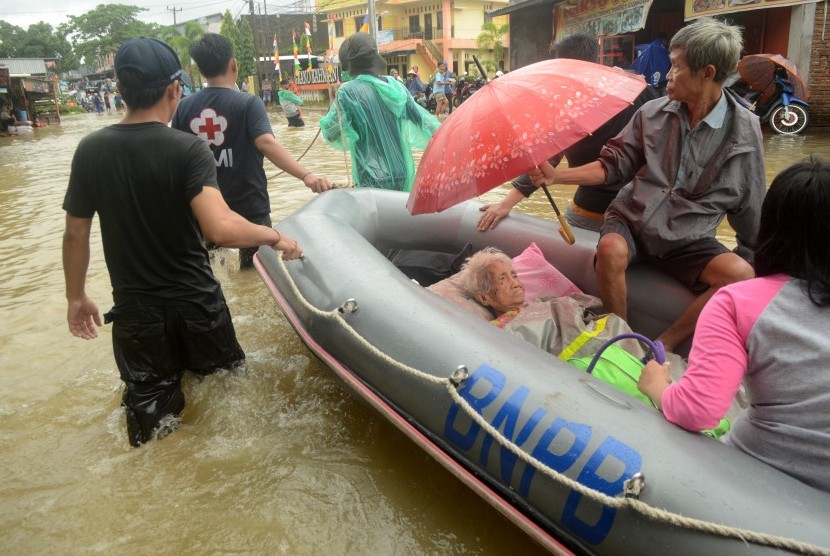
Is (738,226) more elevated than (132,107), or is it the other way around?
(132,107)

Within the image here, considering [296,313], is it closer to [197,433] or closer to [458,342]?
[197,433]

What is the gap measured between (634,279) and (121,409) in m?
2.34

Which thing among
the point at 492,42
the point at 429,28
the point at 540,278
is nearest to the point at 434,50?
the point at 429,28

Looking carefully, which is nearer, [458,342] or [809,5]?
[458,342]

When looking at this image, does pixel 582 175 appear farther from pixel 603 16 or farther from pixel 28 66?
pixel 28 66

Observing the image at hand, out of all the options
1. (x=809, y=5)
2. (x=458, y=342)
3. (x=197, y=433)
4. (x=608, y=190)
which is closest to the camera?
(x=458, y=342)

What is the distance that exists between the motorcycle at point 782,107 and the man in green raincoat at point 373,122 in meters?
6.93

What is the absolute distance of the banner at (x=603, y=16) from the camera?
1058 centimetres

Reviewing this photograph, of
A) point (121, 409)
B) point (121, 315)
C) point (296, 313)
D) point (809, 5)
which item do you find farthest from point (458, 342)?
point (809, 5)

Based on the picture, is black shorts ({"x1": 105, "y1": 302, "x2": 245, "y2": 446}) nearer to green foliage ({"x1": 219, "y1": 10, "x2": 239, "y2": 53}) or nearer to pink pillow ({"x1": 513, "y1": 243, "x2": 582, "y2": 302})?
pink pillow ({"x1": 513, "y1": 243, "x2": 582, "y2": 302})

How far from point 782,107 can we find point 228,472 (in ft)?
30.3

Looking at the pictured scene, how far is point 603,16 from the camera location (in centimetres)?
1182

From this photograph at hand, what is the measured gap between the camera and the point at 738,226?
2.23 m

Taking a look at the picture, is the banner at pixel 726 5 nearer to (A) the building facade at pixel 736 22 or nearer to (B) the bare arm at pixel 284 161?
(A) the building facade at pixel 736 22
